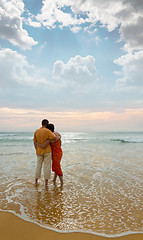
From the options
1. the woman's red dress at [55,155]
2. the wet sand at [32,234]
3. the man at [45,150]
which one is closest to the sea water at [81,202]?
the wet sand at [32,234]

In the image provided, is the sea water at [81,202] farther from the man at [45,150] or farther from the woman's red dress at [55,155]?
the woman's red dress at [55,155]

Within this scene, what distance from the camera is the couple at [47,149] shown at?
195 inches

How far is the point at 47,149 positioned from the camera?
5043 millimetres

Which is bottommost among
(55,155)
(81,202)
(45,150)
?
(81,202)

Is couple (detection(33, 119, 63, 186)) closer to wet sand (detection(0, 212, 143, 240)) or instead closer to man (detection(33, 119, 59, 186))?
man (detection(33, 119, 59, 186))

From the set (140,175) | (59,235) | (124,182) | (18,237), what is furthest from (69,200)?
(140,175)

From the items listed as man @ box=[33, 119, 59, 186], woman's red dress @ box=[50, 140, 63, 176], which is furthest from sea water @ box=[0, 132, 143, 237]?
woman's red dress @ box=[50, 140, 63, 176]

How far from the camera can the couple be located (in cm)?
495

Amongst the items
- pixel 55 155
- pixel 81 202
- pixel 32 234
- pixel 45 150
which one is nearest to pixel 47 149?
pixel 45 150

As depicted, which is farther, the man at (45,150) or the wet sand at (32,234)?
the man at (45,150)

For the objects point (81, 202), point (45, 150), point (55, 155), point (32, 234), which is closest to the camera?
point (32, 234)

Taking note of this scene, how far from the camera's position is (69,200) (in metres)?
3.92

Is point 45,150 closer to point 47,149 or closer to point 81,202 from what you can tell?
point 47,149

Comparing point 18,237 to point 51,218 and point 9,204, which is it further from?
point 9,204
